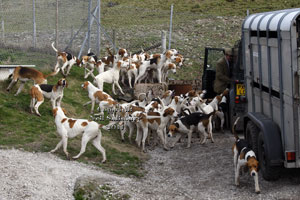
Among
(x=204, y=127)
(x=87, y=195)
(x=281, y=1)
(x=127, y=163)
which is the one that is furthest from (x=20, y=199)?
(x=281, y=1)

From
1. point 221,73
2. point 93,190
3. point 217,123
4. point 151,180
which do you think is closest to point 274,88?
point 151,180

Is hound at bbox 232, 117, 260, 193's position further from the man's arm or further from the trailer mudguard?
the man's arm

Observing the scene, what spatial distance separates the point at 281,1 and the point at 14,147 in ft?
80.9

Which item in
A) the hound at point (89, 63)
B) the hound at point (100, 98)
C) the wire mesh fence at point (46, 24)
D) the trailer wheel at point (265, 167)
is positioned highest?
the wire mesh fence at point (46, 24)

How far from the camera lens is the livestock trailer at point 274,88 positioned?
24.2 ft

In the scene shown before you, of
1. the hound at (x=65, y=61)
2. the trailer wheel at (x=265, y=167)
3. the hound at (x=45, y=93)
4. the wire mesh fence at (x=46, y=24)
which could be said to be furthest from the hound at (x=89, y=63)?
the trailer wheel at (x=265, y=167)

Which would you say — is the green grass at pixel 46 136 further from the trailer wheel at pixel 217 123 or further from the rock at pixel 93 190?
the trailer wheel at pixel 217 123

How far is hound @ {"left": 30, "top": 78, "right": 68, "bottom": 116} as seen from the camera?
12070 mm

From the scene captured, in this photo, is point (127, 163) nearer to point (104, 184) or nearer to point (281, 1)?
point (104, 184)

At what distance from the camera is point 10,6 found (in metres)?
16.6

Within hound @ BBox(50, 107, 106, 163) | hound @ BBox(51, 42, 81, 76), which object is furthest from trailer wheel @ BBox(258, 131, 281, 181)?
hound @ BBox(51, 42, 81, 76)

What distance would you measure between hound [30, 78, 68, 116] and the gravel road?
103 inches

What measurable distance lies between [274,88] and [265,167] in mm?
1238

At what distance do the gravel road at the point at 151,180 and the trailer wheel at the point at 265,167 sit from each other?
0.44ft
